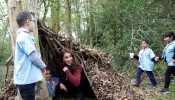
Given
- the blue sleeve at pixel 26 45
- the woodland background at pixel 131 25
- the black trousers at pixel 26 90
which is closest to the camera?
the blue sleeve at pixel 26 45

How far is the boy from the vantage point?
211 cm

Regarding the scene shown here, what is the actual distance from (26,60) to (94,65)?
2124 mm

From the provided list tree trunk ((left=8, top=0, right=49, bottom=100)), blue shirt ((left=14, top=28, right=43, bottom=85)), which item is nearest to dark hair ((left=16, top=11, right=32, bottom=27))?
blue shirt ((left=14, top=28, right=43, bottom=85))

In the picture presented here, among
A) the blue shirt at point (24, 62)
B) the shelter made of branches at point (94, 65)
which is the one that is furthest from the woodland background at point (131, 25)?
the blue shirt at point (24, 62)

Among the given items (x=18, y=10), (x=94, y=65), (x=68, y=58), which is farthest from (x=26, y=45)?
(x=94, y=65)

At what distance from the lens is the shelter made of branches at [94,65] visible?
341 centimetres

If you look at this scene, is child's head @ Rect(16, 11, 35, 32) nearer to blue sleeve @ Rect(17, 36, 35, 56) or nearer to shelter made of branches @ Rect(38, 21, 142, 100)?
blue sleeve @ Rect(17, 36, 35, 56)

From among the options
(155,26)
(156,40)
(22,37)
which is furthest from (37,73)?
(155,26)

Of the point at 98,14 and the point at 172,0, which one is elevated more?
the point at 172,0

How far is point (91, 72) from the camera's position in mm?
3783

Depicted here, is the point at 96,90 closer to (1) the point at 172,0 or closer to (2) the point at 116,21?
(2) the point at 116,21

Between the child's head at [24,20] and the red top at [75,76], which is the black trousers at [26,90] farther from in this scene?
the red top at [75,76]

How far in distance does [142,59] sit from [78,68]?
2.69m

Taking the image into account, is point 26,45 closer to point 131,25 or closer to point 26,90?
point 26,90
